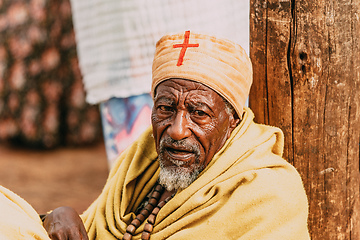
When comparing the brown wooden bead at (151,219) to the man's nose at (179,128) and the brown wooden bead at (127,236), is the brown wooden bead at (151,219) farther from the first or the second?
the man's nose at (179,128)

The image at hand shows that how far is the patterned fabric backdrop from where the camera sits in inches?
346

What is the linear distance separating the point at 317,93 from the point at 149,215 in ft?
3.73

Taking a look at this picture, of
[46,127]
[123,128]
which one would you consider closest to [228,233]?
[123,128]

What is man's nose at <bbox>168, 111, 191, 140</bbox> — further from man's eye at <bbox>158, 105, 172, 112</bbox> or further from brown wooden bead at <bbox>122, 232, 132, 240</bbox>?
brown wooden bead at <bbox>122, 232, 132, 240</bbox>

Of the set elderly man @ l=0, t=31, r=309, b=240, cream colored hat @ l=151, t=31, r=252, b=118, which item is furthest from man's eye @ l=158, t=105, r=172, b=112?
cream colored hat @ l=151, t=31, r=252, b=118

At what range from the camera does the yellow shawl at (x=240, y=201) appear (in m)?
2.41

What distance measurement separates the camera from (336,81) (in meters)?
2.68

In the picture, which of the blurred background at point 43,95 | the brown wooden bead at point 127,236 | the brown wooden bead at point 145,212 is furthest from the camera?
the blurred background at point 43,95

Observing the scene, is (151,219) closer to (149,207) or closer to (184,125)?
(149,207)

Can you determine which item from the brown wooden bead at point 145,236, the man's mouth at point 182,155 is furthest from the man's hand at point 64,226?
the man's mouth at point 182,155

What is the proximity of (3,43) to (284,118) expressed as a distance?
7.17 metres

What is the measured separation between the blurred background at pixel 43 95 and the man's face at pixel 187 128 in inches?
222

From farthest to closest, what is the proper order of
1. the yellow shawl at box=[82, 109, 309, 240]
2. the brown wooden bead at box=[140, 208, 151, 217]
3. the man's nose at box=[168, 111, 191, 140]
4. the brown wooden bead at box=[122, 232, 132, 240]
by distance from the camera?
the brown wooden bead at box=[140, 208, 151, 217], the brown wooden bead at box=[122, 232, 132, 240], the man's nose at box=[168, 111, 191, 140], the yellow shawl at box=[82, 109, 309, 240]

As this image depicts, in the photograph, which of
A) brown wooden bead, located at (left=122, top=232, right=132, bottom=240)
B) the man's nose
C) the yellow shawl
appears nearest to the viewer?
the yellow shawl
